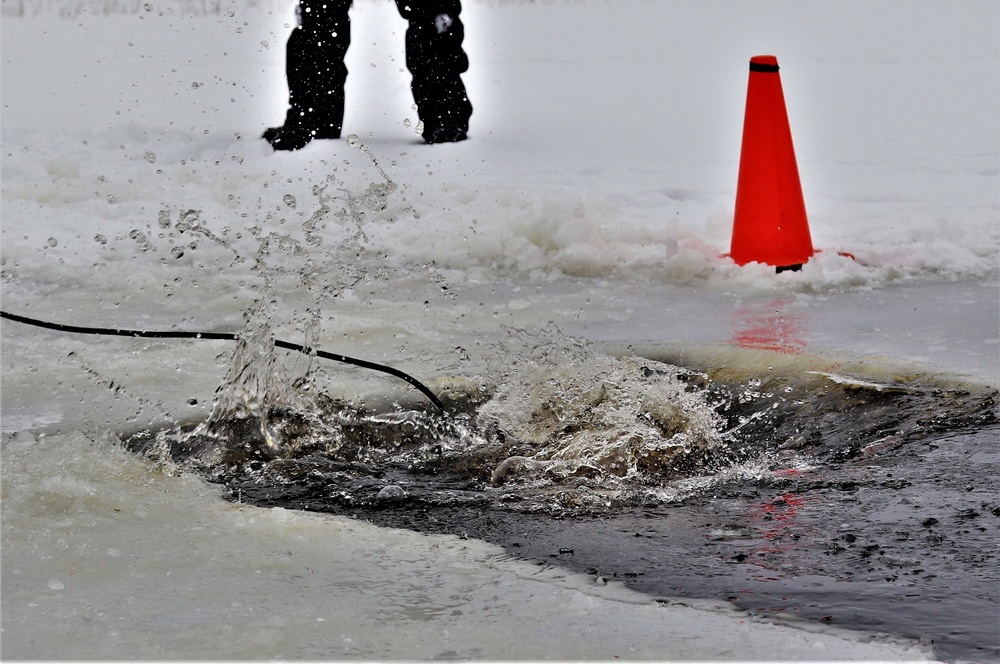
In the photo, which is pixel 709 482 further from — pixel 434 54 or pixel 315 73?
pixel 315 73

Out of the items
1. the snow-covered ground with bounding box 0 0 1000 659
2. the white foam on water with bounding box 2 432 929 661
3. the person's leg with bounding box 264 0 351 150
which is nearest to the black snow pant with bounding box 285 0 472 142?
the person's leg with bounding box 264 0 351 150

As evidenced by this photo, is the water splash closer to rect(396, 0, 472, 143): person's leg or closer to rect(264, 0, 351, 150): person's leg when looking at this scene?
rect(396, 0, 472, 143): person's leg

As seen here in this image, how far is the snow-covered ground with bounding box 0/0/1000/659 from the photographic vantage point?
248 cm

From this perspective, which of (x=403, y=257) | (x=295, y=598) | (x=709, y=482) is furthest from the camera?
(x=403, y=257)

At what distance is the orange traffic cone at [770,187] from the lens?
5.67 m

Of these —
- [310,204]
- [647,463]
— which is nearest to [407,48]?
[310,204]

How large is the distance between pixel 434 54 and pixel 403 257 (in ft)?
9.19

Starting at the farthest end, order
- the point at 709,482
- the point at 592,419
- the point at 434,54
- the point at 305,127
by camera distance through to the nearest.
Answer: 1. the point at 305,127
2. the point at 434,54
3. the point at 592,419
4. the point at 709,482

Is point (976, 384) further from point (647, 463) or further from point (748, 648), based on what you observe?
point (748, 648)

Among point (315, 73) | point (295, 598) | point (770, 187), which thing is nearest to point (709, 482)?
point (295, 598)

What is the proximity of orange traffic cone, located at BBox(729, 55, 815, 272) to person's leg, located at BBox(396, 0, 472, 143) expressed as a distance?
3.17 metres

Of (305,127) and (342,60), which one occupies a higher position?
(342,60)

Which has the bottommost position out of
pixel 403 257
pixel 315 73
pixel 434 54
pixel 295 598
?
pixel 295 598

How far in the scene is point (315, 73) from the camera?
8680mm
